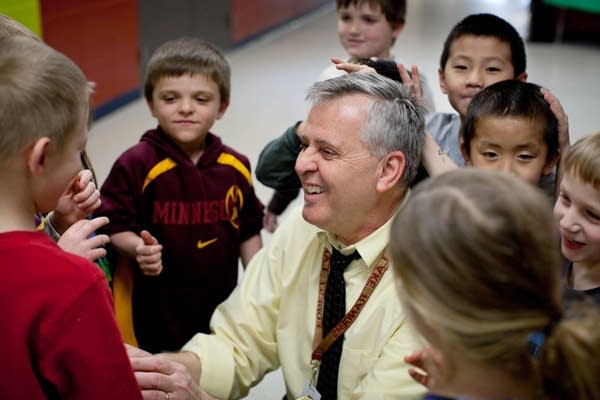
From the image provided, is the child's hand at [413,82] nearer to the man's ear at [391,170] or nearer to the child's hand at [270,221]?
the man's ear at [391,170]

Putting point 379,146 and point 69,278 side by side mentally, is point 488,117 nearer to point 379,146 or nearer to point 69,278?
point 379,146

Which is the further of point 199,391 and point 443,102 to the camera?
point 443,102

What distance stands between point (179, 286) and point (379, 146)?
3.29 ft

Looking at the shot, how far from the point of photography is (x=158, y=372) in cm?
178

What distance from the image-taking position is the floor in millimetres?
5801

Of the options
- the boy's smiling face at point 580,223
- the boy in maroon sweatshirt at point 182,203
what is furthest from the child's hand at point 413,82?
the boy in maroon sweatshirt at point 182,203

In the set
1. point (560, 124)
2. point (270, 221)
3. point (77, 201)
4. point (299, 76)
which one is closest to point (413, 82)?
point (560, 124)

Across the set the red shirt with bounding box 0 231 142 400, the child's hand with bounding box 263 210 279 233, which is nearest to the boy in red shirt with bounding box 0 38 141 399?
the red shirt with bounding box 0 231 142 400

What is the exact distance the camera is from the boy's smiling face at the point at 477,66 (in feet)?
9.25

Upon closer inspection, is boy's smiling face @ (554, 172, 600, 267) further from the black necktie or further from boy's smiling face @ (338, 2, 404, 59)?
boy's smiling face @ (338, 2, 404, 59)

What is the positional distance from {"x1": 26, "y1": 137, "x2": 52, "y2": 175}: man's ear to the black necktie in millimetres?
890

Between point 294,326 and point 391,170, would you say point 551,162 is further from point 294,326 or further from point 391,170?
point 294,326

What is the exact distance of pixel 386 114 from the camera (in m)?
1.98

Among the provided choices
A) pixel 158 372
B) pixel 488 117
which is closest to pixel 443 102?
pixel 488 117
